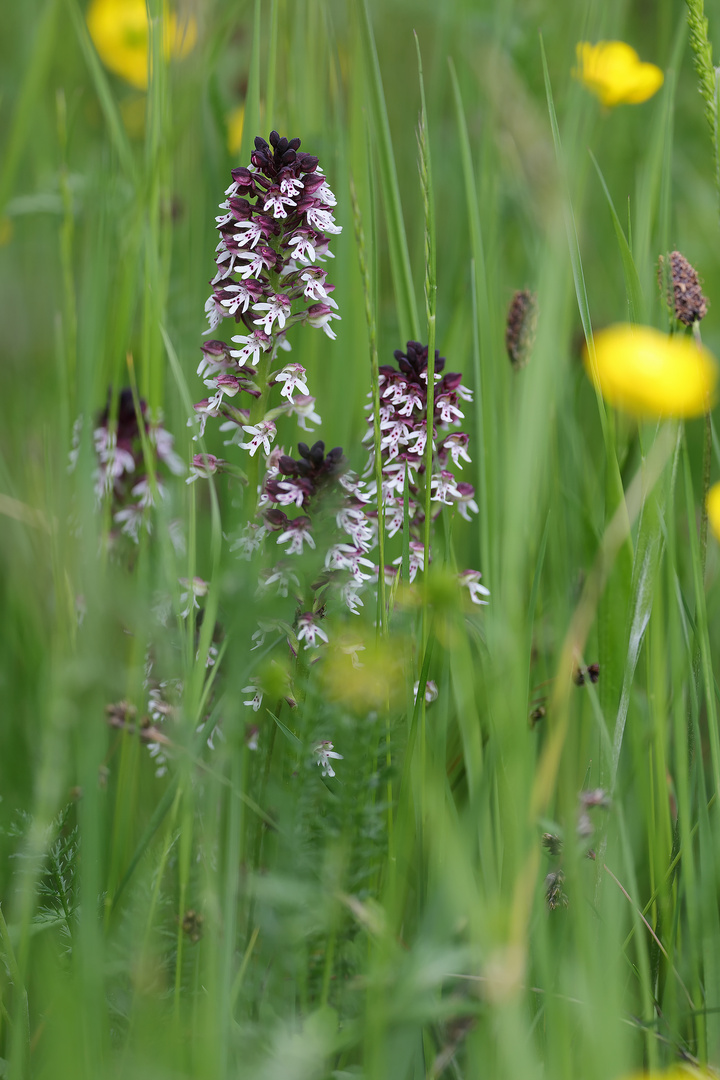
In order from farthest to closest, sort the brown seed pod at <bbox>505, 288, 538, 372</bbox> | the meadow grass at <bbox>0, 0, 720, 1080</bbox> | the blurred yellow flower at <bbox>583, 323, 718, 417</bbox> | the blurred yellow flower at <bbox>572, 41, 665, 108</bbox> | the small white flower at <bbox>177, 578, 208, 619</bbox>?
1. the blurred yellow flower at <bbox>572, 41, 665, 108</bbox>
2. the brown seed pod at <bbox>505, 288, 538, 372</bbox>
3. the small white flower at <bbox>177, 578, 208, 619</bbox>
4. the blurred yellow flower at <bbox>583, 323, 718, 417</bbox>
5. the meadow grass at <bbox>0, 0, 720, 1080</bbox>

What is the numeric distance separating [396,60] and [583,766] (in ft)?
9.07

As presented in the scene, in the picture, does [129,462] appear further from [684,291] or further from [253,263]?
[684,291]

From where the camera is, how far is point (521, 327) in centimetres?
140

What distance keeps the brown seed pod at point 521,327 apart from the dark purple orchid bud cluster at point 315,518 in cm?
42

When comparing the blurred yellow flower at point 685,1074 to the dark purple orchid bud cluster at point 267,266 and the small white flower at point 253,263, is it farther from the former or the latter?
the small white flower at point 253,263

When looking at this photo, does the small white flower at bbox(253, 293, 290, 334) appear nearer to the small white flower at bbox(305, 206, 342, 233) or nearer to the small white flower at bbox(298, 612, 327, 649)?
the small white flower at bbox(305, 206, 342, 233)

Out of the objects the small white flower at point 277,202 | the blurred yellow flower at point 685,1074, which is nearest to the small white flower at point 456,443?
the small white flower at point 277,202

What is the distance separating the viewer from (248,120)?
134cm

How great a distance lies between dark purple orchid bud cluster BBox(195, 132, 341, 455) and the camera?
1126 mm

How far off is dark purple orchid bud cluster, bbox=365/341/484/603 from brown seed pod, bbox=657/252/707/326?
1.03 feet

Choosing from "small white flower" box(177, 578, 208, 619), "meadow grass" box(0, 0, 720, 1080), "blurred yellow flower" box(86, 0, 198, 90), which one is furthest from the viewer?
"blurred yellow flower" box(86, 0, 198, 90)

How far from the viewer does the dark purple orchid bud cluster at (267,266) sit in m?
1.13

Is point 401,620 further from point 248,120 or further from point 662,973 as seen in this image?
point 248,120

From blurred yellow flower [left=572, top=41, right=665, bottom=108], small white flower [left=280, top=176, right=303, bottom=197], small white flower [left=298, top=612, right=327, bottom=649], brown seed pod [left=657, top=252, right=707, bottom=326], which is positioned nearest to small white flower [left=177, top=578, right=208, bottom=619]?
small white flower [left=298, top=612, right=327, bottom=649]
